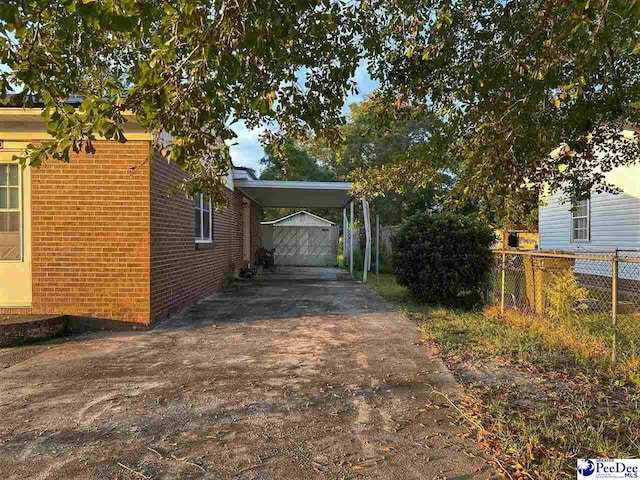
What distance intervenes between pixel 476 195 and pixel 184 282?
606 centimetres

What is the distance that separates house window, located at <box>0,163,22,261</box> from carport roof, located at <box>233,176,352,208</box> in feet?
22.6

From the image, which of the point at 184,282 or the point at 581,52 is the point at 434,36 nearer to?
the point at 581,52

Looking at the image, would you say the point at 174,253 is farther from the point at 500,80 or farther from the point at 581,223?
the point at 581,223

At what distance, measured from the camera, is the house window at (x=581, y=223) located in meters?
13.5

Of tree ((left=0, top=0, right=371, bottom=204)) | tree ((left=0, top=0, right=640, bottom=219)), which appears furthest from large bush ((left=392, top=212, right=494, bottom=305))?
tree ((left=0, top=0, right=371, bottom=204))

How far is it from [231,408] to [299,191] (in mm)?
10861

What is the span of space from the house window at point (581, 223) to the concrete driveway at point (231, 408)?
386 inches

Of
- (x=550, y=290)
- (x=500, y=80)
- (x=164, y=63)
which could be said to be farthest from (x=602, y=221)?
(x=164, y=63)

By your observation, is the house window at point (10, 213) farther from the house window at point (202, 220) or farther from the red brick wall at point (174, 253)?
the house window at point (202, 220)

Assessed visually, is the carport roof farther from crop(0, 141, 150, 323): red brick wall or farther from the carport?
crop(0, 141, 150, 323): red brick wall

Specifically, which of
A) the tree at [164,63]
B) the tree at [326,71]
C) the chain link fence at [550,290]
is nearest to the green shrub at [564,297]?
the chain link fence at [550,290]

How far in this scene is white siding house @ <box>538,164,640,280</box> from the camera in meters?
11.2

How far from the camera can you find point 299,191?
1416 centimetres

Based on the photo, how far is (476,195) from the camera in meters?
4.51
